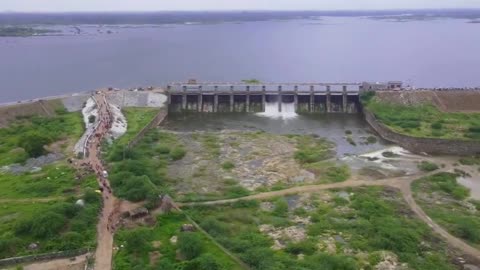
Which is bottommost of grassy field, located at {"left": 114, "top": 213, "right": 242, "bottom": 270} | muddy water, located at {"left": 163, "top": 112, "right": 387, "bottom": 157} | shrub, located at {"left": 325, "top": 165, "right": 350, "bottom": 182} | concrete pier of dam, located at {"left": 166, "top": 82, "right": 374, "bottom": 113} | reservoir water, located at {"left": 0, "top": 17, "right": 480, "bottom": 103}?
grassy field, located at {"left": 114, "top": 213, "right": 242, "bottom": 270}

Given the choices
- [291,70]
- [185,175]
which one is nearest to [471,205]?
[185,175]

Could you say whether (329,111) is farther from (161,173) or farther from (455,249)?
(455,249)

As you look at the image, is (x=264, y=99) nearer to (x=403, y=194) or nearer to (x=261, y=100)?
(x=261, y=100)

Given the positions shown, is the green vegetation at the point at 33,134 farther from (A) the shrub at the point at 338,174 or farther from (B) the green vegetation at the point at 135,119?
(A) the shrub at the point at 338,174

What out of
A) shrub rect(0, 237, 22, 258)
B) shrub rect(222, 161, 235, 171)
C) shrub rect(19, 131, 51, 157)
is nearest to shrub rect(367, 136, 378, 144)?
shrub rect(222, 161, 235, 171)

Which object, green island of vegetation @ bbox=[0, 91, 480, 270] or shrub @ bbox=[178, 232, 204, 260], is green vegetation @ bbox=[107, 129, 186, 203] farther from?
shrub @ bbox=[178, 232, 204, 260]

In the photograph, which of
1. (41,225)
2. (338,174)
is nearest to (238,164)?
(338,174)
